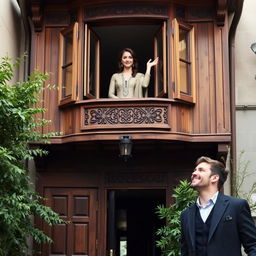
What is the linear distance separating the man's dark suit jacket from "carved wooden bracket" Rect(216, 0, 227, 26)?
6656 mm

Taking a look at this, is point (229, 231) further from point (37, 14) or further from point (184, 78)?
point (37, 14)

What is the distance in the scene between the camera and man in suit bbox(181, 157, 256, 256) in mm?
4035

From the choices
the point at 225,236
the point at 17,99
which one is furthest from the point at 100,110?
the point at 225,236

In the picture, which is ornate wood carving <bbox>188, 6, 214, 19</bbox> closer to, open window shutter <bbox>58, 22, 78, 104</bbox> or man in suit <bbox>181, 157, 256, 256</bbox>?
open window shutter <bbox>58, 22, 78, 104</bbox>

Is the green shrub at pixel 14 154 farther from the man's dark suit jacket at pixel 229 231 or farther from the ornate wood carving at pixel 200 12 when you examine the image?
the man's dark suit jacket at pixel 229 231

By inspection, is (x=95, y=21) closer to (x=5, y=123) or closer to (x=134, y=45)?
(x=134, y=45)

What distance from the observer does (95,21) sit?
10367mm

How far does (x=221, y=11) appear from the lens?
10.2 metres

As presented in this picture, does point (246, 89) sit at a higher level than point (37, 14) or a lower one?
lower

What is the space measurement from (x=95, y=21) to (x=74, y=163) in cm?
270

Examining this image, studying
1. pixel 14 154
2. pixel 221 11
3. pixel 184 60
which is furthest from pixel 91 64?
pixel 14 154

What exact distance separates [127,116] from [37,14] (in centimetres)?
269

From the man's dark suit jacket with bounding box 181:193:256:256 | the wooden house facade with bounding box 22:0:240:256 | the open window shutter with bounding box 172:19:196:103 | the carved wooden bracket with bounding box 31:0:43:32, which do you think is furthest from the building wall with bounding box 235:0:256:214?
the man's dark suit jacket with bounding box 181:193:256:256

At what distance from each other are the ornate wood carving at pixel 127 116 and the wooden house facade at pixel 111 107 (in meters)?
0.02
